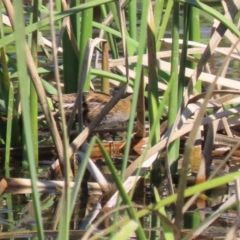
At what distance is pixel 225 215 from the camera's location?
9.15 feet

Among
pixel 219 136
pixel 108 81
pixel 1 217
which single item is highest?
pixel 108 81

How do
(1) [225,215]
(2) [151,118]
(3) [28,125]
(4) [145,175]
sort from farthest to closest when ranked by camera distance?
(4) [145,175] → (2) [151,118] → (1) [225,215] → (3) [28,125]

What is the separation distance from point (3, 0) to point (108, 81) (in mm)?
1940

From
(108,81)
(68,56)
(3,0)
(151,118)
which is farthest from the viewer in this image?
(108,81)

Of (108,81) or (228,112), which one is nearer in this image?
(228,112)

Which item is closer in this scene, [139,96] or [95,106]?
[139,96]

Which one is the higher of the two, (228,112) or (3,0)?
(3,0)

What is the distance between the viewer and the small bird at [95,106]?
147 inches

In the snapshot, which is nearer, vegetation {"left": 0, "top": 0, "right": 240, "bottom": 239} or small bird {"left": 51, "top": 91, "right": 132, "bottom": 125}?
vegetation {"left": 0, "top": 0, "right": 240, "bottom": 239}

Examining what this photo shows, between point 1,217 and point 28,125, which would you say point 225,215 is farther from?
point 28,125

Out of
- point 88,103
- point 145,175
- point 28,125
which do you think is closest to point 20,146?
point 88,103

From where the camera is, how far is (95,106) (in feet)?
13.1

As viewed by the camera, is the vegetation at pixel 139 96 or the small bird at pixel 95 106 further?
the small bird at pixel 95 106

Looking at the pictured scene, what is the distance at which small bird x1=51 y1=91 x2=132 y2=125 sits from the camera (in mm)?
3738
